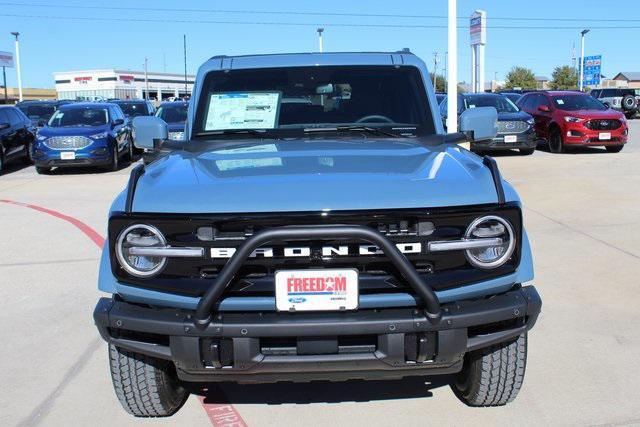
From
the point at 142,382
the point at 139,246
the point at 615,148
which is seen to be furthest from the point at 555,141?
the point at 139,246

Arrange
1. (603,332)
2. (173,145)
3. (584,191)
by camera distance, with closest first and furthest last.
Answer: (173,145), (603,332), (584,191)

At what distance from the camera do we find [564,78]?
92312mm

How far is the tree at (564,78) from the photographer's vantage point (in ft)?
299

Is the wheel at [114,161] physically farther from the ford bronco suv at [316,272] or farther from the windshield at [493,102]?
the ford bronco suv at [316,272]

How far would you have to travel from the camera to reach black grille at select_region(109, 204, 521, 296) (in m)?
2.76

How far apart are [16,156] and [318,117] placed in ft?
46.0

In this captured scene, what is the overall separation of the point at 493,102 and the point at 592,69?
1820 inches

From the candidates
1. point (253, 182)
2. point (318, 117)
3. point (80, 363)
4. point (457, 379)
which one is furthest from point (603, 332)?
point (80, 363)

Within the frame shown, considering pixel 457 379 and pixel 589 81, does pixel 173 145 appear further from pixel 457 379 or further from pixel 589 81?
pixel 589 81

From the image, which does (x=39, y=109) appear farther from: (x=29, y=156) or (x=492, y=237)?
(x=492, y=237)

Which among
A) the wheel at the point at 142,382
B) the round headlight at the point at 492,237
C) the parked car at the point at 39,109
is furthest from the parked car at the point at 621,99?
the wheel at the point at 142,382

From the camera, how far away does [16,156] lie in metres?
16.2

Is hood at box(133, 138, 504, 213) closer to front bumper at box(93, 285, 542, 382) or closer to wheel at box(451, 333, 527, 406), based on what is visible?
front bumper at box(93, 285, 542, 382)

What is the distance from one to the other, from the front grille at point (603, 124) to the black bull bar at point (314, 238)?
1567cm
